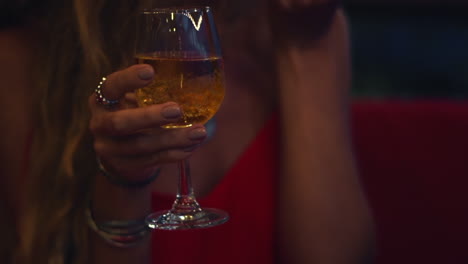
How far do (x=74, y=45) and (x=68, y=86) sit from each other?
4.4 inches

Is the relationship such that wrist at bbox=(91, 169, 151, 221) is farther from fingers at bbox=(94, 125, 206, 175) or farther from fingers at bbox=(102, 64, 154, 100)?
fingers at bbox=(102, 64, 154, 100)

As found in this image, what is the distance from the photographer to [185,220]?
1041 millimetres

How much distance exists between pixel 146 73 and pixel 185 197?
0.83ft

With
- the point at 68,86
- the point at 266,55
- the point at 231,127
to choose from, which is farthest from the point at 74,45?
the point at 266,55

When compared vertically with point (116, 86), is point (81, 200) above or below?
below

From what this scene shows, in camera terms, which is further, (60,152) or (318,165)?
(318,165)

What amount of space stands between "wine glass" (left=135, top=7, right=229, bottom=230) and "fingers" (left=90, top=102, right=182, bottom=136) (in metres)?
0.06

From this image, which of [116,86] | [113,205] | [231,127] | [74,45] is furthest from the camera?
[231,127]

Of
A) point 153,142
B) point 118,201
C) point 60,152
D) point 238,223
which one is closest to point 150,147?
point 153,142

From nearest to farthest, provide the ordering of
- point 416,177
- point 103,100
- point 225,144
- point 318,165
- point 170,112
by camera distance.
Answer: point 170,112 → point 103,100 → point 318,165 → point 225,144 → point 416,177

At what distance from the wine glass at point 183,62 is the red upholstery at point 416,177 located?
0.93 m

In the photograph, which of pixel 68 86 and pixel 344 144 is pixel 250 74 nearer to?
pixel 344 144

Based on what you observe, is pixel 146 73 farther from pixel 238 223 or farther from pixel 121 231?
pixel 238 223

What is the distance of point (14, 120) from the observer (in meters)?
1.57
